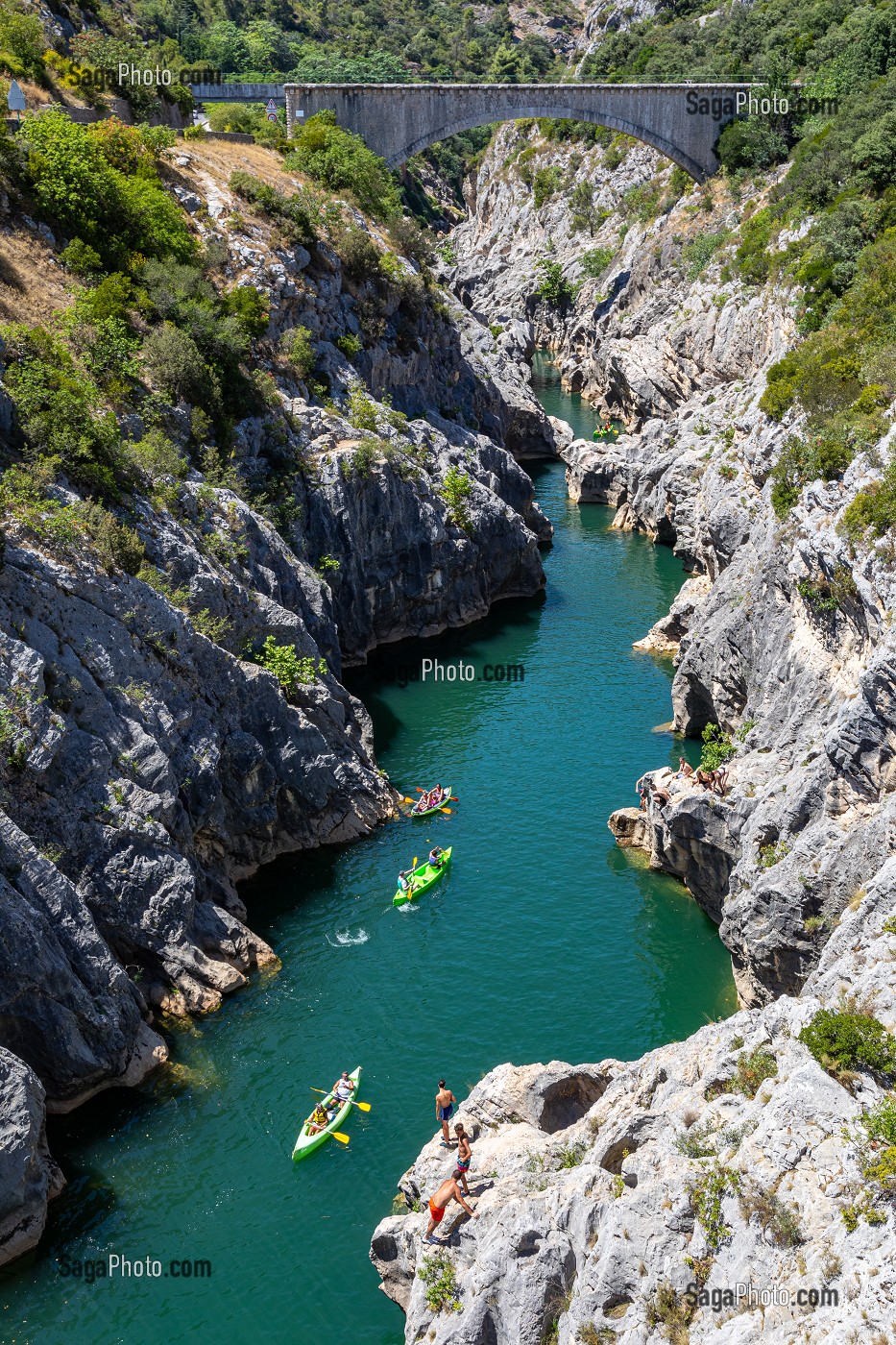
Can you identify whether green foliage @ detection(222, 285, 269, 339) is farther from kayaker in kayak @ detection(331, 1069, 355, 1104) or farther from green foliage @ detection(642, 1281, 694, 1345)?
green foliage @ detection(642, 1281, 694, 1345)

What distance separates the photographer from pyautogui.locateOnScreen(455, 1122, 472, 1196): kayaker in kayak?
21.3m

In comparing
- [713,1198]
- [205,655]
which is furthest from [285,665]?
[713,1198]

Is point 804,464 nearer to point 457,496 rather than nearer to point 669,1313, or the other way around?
point 457,496

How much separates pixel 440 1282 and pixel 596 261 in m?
100

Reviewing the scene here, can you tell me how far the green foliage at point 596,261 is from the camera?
106188 millimetres

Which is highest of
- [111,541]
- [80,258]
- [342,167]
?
[342,167]

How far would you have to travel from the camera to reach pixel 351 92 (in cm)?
8006

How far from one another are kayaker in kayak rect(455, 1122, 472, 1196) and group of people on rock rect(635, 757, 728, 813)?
14.0 metres

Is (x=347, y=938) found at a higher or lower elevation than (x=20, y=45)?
lower

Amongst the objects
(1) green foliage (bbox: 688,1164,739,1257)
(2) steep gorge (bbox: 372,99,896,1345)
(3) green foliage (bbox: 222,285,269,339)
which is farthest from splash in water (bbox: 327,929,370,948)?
(3) green foliage (bbox: 222,285,269,339)

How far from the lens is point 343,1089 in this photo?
27.3m

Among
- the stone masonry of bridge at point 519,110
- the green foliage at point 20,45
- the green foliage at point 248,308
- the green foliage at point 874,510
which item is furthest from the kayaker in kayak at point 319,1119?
the stone masonry of bridge at point 519,110

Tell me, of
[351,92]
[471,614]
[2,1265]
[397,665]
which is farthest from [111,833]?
[351,92]

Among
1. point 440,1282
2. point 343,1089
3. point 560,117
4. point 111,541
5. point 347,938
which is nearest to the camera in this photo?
point 440,1282
